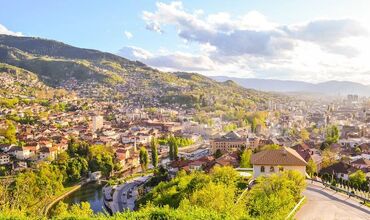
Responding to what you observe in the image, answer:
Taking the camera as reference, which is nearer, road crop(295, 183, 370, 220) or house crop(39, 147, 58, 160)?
road crop(295, 183, 370, 220)

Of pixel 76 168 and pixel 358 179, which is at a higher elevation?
pixel 358 179

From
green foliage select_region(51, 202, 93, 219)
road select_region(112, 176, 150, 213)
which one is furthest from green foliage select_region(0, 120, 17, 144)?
green foliage select_region(51, 202, 93, 219)

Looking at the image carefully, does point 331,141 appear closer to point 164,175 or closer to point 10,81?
point 164,175

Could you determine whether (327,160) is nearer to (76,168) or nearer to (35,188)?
(76,168)

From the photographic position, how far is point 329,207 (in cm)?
1334

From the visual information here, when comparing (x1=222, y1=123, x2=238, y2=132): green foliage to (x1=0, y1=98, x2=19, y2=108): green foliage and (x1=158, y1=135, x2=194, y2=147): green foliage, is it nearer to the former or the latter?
(x1=158, y1=135, x2=194, y2=147): green foliage

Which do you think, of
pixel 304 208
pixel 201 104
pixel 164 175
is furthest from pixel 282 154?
pixel 201 104

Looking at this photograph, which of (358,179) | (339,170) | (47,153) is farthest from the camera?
(47,153)

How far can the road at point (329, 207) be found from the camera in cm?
1222

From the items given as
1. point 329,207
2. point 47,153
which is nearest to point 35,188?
point 47,153

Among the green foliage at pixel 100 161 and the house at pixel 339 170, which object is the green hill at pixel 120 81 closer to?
the green foliage at pixel 100 161

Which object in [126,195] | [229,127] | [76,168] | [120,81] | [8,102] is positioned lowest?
[126,195]

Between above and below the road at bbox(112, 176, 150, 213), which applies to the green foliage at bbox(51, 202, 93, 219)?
above

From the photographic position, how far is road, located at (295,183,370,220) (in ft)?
40.1
